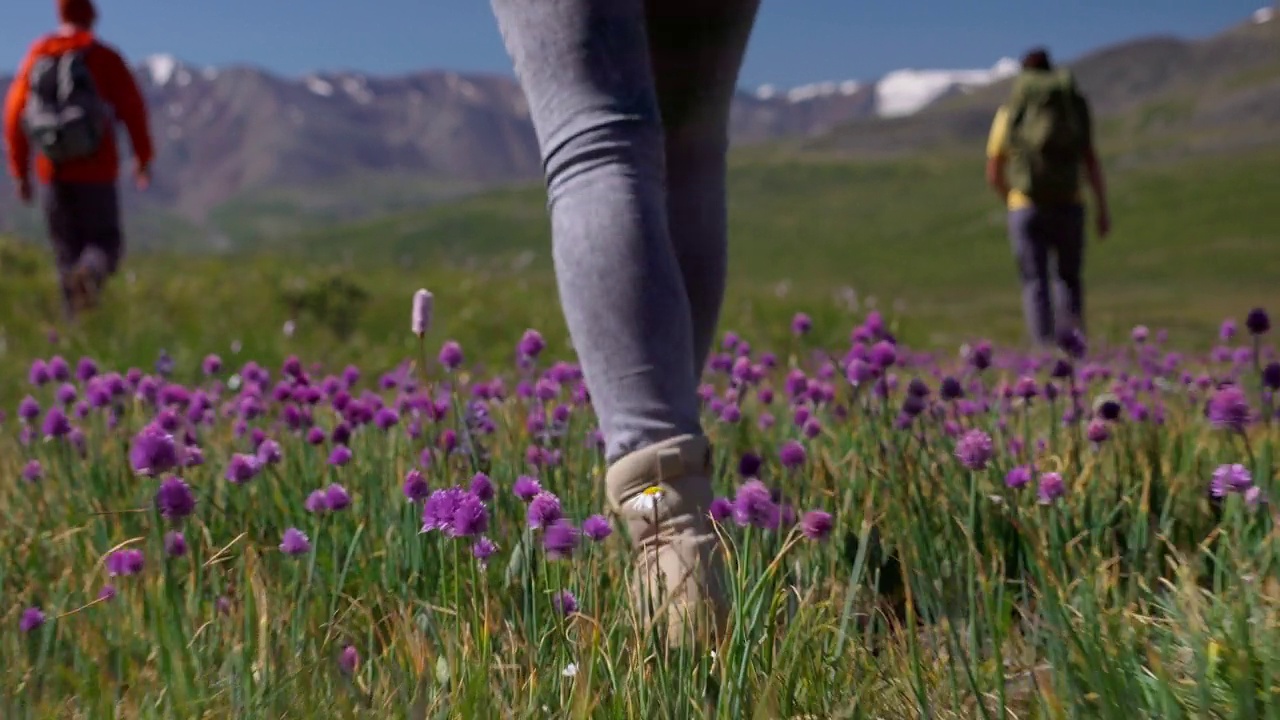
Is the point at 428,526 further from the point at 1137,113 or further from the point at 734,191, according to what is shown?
the point at 1137,113

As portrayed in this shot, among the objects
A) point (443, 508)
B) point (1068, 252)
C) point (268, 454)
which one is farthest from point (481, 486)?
point (1068, 252)

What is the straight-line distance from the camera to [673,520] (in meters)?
1.74

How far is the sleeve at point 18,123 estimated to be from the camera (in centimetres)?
783

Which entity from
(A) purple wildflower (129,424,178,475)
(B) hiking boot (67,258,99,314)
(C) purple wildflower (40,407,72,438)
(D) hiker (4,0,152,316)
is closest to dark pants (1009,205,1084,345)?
(D) hiker (4,0,152,316)

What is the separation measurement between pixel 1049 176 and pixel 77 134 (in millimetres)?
6123

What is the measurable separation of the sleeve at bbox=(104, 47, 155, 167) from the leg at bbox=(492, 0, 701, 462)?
676 centimetres

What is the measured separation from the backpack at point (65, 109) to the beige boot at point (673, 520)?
683cm

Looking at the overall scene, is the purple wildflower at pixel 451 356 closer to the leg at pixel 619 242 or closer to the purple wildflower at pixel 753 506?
the leg at pixel 619 242

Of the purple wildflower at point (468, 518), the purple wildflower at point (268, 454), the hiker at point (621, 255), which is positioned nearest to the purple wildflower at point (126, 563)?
the purple wildflower at point (268, 454)

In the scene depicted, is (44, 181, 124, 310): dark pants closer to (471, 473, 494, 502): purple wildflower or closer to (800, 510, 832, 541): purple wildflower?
(471, 473, 494, 502): purple wildflower

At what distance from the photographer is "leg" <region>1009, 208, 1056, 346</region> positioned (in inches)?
326

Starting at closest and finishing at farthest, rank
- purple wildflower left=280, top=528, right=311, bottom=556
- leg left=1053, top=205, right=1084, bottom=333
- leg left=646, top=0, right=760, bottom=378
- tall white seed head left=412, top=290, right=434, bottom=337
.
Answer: purple wildflower left=280, top=528, right=311, bottom=556 < tall white seed head left=412, top=290, right=434, bottom=337 < leg left=646, top=0, right=760, bottom=378 < leg left=1053, top=205, right=1084, bottom=333

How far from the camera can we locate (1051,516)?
1.83 metres

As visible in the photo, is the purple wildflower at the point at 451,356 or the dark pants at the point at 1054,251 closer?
the purple wildflower at the point at 451,356
